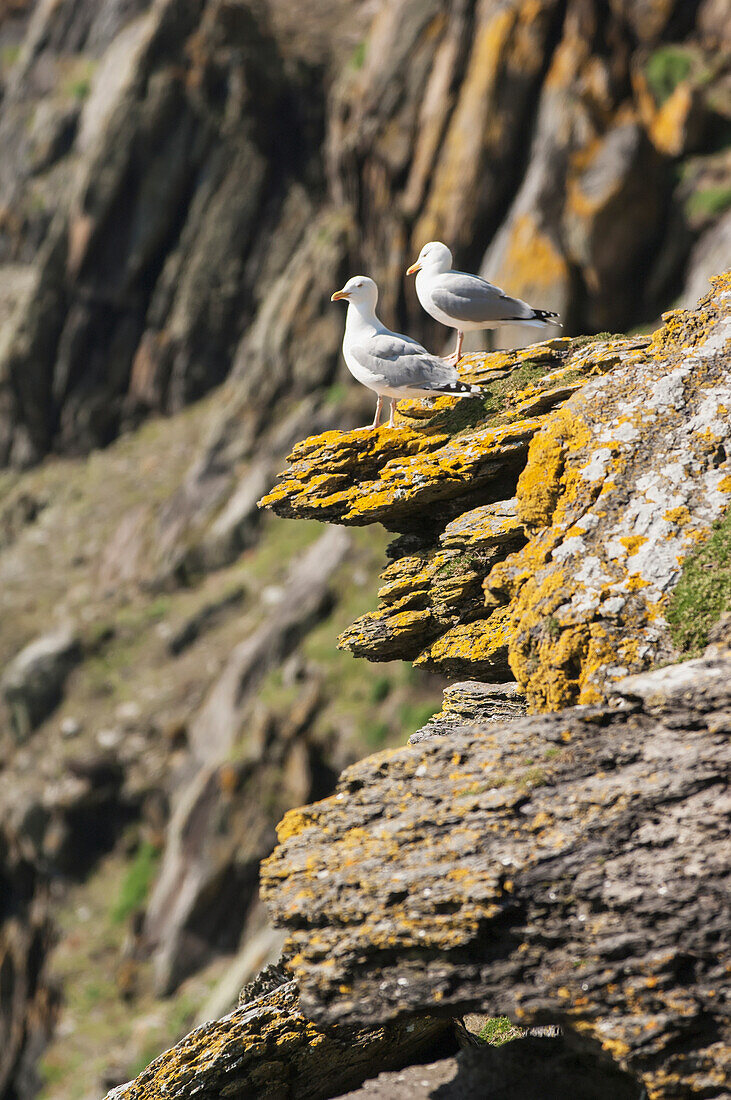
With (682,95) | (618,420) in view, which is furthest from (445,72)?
(618,420)

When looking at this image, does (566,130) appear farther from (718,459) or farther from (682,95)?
(718,459)

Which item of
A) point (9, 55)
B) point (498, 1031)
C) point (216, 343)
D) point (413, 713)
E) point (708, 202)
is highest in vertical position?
point (9, 55)

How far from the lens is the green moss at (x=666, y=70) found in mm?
27906

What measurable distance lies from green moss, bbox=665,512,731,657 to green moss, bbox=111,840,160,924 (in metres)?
26.4

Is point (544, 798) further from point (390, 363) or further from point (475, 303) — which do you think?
point (475, 303)

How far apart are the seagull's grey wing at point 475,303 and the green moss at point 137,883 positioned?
2426cm

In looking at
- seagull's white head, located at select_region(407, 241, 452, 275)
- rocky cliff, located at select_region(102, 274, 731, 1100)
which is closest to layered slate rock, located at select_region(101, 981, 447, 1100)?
rocky cliff, located at select_region(102, 274, 731, 1100)

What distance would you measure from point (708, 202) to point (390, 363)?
63.9 feet

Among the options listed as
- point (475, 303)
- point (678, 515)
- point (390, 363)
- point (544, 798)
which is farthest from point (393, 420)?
point (544, 798)

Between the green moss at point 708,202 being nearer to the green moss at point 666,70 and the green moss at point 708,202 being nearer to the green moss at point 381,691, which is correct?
the green moss at point 666,70

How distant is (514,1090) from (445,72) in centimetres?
3147

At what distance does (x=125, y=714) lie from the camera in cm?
3484

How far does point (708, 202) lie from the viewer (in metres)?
26.7

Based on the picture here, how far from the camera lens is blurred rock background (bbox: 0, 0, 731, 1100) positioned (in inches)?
1085
